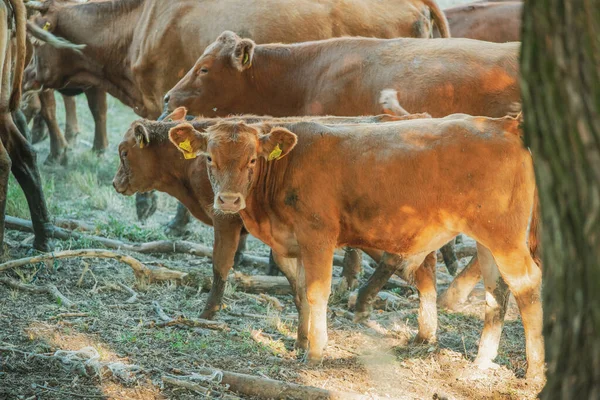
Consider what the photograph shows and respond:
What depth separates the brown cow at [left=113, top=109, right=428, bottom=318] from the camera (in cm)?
665

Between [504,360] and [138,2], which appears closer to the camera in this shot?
[504,360]

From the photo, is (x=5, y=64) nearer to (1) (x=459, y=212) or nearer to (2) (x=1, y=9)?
(2) (x=1, y=9)

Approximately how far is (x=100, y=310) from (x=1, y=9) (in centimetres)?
274

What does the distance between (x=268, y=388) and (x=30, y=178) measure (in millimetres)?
3887

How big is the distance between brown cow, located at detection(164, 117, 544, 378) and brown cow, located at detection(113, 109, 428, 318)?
2.24 ft

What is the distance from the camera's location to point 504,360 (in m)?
6.04

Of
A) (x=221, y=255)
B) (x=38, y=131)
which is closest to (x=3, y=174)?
(x=221, y=255)

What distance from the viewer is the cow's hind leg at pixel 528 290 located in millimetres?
5367

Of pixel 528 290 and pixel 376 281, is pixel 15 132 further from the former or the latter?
pixel 528 290

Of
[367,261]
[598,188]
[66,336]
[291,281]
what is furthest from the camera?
[367,261]

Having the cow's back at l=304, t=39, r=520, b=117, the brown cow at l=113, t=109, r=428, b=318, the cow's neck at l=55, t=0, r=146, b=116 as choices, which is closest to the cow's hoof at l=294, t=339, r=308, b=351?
the brown cow at l=113, t=109, r=428, b=318

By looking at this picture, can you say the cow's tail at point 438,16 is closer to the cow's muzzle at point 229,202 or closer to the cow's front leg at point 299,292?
the cow's front leg at point 299,292

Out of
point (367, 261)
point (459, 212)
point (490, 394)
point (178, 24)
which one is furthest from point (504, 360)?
point (178, 24)

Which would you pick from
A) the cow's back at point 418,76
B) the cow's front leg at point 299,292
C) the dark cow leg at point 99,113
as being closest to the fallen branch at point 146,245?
→ the cow's back at point 418,76
